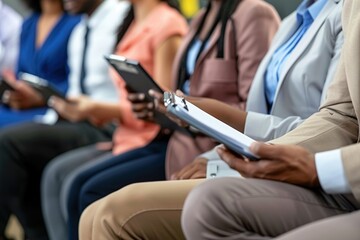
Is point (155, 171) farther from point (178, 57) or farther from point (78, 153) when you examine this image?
point (78, 153)

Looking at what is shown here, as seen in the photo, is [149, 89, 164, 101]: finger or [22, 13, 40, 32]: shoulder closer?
[149, 89, 164, 101]: finger

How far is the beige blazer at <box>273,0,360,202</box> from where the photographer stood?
1.27 meters

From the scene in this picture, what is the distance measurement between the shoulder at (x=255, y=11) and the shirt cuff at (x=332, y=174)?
2.43 feet

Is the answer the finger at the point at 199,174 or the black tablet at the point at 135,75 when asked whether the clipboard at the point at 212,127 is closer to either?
the finger at the point at 199,174

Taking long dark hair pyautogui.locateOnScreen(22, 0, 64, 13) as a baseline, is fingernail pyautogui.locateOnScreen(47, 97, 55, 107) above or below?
below

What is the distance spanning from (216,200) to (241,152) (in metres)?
0.10

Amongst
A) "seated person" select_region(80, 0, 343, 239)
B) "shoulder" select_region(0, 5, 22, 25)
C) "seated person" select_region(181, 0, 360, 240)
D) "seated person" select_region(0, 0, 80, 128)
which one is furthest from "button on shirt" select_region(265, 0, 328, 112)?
"shoulder" select_region(0, 5, 22, 25)

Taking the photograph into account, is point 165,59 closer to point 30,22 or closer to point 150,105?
point 150,105

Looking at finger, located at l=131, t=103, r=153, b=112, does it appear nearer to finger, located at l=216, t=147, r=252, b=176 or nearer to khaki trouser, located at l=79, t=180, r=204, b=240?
khaki trouser, located at l=79, t=180, r=204, b=240

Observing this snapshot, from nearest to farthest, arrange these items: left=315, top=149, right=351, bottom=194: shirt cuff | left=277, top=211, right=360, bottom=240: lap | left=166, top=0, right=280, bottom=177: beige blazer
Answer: left=277, top=211, right=360, bottom=240: lap < left=315, top=149, right=351, bottom=194: shirt cuff < left=166, top=0, right=280, bottom=177: beige blazer

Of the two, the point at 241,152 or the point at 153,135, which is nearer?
the point at 241,152

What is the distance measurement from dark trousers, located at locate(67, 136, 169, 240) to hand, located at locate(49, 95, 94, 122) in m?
0.28

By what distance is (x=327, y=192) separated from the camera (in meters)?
1.15

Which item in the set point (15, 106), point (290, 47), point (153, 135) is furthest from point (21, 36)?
point (290, 47)
